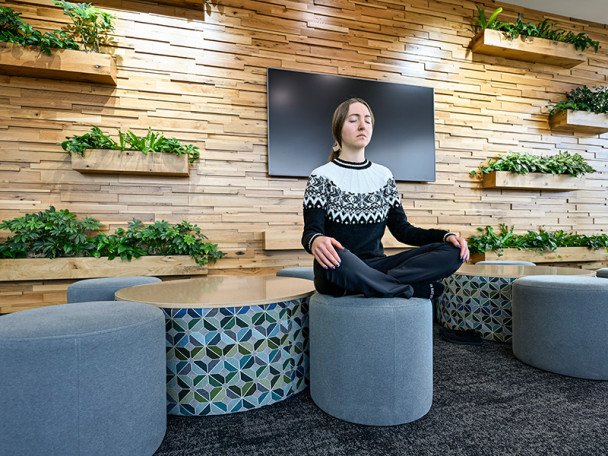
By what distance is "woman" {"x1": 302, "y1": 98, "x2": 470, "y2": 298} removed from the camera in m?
1.35

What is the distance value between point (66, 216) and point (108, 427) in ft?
8.87

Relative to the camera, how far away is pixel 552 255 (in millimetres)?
4301

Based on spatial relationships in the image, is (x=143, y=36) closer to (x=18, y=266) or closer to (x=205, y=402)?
(x=18, y=266)

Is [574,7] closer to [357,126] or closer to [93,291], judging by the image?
[357,126]

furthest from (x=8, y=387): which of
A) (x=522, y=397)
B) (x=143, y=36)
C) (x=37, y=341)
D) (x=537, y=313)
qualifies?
(x=143, y=36)

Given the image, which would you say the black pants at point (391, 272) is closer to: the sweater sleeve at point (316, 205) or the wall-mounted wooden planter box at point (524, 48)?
the sweater sleeve at point (316, 205)

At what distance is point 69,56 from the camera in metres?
3.04

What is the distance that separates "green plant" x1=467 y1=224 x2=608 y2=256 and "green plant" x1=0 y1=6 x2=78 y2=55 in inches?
188

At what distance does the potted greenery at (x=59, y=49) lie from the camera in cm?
297

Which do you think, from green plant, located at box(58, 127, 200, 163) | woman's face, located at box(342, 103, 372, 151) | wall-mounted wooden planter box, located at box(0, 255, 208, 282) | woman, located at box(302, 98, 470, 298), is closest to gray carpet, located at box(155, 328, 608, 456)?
woman, located at box(302, 98, 470, 298)

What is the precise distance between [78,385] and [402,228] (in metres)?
1.45

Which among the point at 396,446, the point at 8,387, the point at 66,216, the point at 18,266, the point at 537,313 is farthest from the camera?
the point at 66,216

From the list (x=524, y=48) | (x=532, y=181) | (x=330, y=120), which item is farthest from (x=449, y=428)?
(x=524, y=48)

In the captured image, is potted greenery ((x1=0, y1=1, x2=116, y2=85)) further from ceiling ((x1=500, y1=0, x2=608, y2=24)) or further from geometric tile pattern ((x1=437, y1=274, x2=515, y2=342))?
ceiling ((x1=500, y1=0, x2=608, y2=24))
